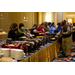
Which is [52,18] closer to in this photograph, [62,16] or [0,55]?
[62,16]

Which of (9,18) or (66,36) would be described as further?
(9,18)

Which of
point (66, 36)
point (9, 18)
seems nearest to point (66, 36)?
point (66, 36)

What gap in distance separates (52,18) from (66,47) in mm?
7528

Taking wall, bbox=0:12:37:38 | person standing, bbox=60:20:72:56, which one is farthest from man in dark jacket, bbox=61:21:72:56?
wall, bbox=0:12:37:38

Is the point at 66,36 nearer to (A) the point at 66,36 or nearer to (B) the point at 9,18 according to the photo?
(A) the point at 66,36

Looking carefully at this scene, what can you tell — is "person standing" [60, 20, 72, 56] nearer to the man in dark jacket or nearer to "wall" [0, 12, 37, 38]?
the man in dark jacket

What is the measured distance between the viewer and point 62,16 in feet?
43.4

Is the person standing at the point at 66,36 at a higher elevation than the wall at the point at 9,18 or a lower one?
lower

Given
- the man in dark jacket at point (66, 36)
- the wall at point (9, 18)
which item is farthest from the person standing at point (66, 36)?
the wall at point (9, 18)

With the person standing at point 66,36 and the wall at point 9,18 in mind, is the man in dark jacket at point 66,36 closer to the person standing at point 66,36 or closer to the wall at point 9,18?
the person standing at point 66,36

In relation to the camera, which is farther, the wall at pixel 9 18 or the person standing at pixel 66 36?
the wall at pixel 9 18

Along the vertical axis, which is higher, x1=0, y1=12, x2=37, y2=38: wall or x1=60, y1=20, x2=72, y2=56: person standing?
x1=0, y1=12, x2=37, y2=38: wall
